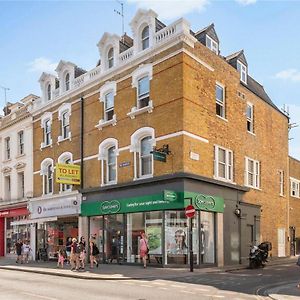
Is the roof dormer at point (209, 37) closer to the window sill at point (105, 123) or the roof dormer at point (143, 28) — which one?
the roof dormer at point (143, 28)

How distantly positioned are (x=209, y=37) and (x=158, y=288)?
50.2ft

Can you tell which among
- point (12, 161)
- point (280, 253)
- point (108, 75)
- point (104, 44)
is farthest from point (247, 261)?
point (12, 161)

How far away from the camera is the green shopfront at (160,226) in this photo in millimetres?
21125

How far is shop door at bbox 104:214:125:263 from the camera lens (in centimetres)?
2384

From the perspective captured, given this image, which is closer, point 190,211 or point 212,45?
point 190,211

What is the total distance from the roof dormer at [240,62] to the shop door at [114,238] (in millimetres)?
11827

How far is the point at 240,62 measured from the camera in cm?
2809

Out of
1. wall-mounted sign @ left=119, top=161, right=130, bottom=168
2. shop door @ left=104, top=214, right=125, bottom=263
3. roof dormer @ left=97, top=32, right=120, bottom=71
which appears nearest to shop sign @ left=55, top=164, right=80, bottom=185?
shop door @ left=104, top=214, right=125, bottom=263

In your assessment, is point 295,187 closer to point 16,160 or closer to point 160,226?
point 160,226

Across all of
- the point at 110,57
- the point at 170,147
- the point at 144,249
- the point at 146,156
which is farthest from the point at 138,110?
the point at 144,249

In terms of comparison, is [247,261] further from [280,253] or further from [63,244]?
[63,244]

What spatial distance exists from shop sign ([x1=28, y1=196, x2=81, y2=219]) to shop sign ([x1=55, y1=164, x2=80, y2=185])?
116cm

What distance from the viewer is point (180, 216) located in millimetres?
21188

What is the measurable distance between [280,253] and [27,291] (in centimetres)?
2162
